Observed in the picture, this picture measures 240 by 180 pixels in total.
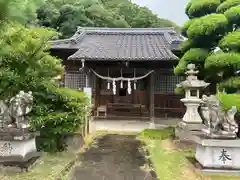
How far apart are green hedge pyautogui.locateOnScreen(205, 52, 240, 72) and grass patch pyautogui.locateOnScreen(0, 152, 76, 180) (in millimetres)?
4550

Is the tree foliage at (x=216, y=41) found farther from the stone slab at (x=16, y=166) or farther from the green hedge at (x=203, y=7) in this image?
the stone slab at (x=16, y=166)

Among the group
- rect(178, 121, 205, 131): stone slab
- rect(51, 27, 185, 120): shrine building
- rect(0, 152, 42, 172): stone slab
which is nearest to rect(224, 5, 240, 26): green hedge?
rect(178, 121, 205, 131): stone slab

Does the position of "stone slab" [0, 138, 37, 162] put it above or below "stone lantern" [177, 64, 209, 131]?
below

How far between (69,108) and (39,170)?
5.98 feet

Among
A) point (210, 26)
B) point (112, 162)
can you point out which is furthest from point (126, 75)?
point (112, 162)

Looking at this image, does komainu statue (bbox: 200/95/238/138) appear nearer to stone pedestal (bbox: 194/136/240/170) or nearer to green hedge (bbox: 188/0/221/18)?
stone pedestal (bbox: 194/136/240/170)

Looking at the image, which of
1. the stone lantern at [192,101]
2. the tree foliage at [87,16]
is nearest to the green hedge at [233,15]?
the stone lantern at [192,101]

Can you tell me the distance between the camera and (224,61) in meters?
6.92

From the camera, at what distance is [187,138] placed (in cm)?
782

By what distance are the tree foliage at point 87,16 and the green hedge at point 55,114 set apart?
18411mm

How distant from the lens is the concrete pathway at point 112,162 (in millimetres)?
5129

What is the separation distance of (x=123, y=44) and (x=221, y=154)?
33.7 ft

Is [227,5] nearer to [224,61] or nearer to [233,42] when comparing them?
[233,42]

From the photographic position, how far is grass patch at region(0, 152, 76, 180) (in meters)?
4.95
